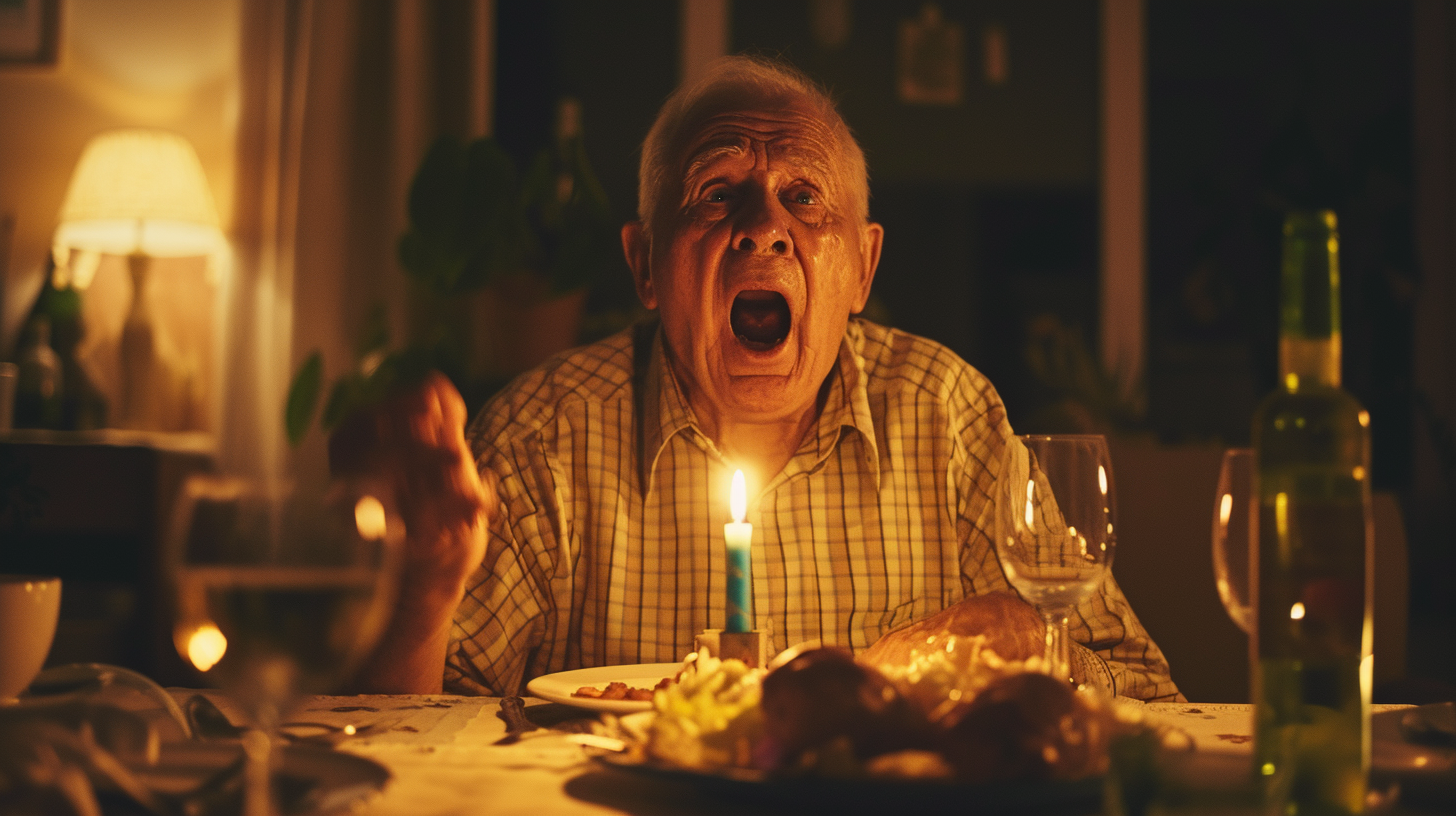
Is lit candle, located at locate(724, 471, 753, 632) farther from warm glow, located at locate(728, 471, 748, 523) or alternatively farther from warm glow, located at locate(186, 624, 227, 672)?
warm glow, located at locate(186, 624, 227, 672)

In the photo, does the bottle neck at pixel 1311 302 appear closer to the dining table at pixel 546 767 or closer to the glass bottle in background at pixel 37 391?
the dining table at pixel 546 767

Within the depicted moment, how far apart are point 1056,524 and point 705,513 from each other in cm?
90

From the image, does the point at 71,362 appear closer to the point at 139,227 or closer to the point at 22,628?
the point at 139,227

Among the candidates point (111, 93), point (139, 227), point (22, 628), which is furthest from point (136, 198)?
point (22, 628)

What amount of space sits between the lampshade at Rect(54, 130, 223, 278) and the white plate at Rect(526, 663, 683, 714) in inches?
98.2

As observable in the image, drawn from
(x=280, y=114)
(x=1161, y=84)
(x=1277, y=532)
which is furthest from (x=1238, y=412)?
(x=1277, y=532)

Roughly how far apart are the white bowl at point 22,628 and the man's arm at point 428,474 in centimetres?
21

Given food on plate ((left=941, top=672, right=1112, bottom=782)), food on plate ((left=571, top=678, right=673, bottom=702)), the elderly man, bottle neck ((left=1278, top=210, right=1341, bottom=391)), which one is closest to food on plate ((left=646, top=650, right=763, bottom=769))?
food on plate ((left=941, top=672, right=1112, bottom=782))

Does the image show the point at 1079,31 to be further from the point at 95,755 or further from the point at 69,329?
the point at 95,755

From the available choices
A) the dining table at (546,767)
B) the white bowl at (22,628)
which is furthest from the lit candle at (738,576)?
the white bowl at (22,628)

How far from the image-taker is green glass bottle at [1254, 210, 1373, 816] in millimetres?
606

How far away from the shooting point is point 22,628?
2.70ft

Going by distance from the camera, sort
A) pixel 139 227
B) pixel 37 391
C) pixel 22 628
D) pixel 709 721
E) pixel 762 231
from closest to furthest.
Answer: pixel 709 721, pixel 22 628, pixel 762 231, pixel 37 391, pixel 139 227

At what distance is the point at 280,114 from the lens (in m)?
3.41
